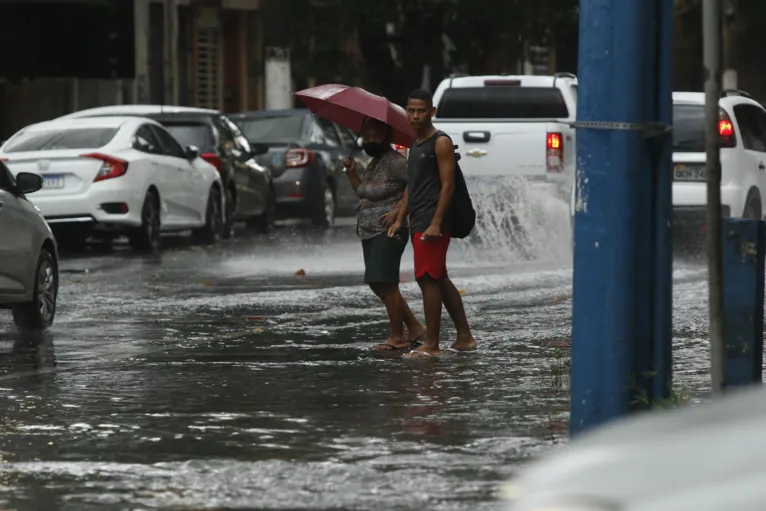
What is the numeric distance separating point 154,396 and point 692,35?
41113 mm

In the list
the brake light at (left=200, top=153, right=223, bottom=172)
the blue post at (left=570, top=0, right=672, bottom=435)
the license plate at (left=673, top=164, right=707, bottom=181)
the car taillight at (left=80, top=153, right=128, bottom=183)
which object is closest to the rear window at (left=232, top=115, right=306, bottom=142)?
the brake light at (left=200, top=153, right=223, bottom=172)

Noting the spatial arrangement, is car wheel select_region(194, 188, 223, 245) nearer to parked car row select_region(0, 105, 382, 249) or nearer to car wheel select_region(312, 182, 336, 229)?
parked car row select_region(0, 105, 382, 249)

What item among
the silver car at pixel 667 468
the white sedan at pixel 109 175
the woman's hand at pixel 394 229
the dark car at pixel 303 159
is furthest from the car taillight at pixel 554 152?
the silver car at pixel 667 468

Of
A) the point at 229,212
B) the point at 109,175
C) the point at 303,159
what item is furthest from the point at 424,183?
the point at 303,159

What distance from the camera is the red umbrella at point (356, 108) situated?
12.5 m

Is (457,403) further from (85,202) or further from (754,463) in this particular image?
(85,202)

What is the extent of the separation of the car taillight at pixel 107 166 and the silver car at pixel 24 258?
7.12 m

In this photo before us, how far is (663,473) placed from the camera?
15.2 ft

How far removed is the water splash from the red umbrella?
27.1 feet

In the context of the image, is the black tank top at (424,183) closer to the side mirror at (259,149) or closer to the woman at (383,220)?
the woman at (383,220)

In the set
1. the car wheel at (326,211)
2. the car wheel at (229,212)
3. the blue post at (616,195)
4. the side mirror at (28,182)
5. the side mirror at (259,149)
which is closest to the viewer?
the blue post at (616,195)

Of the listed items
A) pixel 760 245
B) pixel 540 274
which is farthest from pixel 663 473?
pixel 540 274

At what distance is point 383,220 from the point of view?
1244 centimetres

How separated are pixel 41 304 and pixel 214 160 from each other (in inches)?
445
